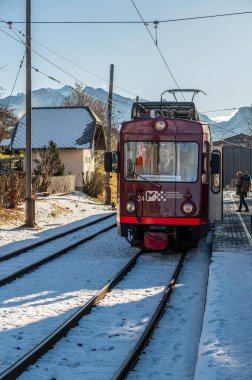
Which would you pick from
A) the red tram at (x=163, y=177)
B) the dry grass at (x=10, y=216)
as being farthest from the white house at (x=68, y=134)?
the red tram at (x=163, y=177)

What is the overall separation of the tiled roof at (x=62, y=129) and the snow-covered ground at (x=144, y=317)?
34.1 metres

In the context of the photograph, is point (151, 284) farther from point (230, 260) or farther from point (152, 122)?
point (152, 122)

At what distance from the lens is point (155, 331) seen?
7.96m

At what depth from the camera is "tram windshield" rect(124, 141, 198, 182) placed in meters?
13.9

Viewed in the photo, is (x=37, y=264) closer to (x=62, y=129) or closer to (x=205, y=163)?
(x=205, y=163)

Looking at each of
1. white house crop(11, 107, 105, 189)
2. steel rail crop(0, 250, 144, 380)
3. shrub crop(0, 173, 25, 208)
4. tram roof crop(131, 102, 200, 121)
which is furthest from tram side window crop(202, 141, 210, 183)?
white house crop(11, 107, 105, 189)

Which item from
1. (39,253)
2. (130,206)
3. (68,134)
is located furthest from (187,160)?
(68,134)

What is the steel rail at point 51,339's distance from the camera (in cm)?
598

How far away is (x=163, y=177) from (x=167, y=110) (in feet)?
8.82

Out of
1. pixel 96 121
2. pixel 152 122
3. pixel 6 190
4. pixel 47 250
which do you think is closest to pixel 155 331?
pixel 152 122

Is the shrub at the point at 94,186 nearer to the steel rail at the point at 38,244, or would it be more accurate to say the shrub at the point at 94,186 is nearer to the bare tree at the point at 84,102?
the steel rail at the point at 38,244

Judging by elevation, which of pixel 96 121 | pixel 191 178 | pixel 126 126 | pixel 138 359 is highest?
pixel 96 121

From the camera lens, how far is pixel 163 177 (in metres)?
13.9

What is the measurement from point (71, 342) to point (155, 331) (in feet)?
3.98
